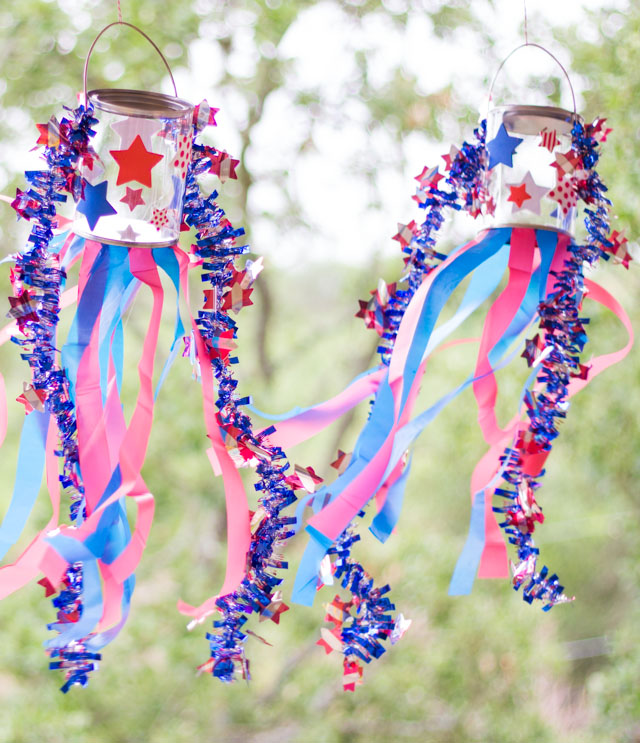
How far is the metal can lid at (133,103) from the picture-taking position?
0.65 m

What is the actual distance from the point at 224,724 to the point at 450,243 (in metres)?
1.50

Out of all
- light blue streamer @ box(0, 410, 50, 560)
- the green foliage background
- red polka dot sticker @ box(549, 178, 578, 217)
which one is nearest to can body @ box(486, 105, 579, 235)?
red polka dot sticker @ box(549, 178, 578, 217)

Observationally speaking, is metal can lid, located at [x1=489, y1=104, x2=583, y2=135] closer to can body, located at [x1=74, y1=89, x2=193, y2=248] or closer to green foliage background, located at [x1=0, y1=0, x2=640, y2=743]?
can body, located at [x1=74, y1=89, x2=193, y2=248]

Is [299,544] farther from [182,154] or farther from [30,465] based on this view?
[182,154]

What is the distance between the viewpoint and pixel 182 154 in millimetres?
671

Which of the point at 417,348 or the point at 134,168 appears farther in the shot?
the point at 417,348

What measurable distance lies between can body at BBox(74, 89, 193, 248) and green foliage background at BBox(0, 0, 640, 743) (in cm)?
120

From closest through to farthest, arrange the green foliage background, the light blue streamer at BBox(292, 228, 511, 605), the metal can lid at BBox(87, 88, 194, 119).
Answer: the metal can lid at BBox(87, 88, 194, 119) < the light blue streamer at BBox(292, 228, 511, 605) < the green foliage background

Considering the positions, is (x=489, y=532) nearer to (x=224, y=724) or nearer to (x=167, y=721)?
(x=167, y=721)

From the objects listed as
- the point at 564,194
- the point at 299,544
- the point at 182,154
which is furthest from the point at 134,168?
the point at 299,544

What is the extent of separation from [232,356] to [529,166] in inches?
13.2

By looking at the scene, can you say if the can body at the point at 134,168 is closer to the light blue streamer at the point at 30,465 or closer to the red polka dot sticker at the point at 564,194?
the light blue streamer at the point at 30,465

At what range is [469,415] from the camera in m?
2.41

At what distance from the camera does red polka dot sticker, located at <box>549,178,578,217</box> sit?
0.79 metres
